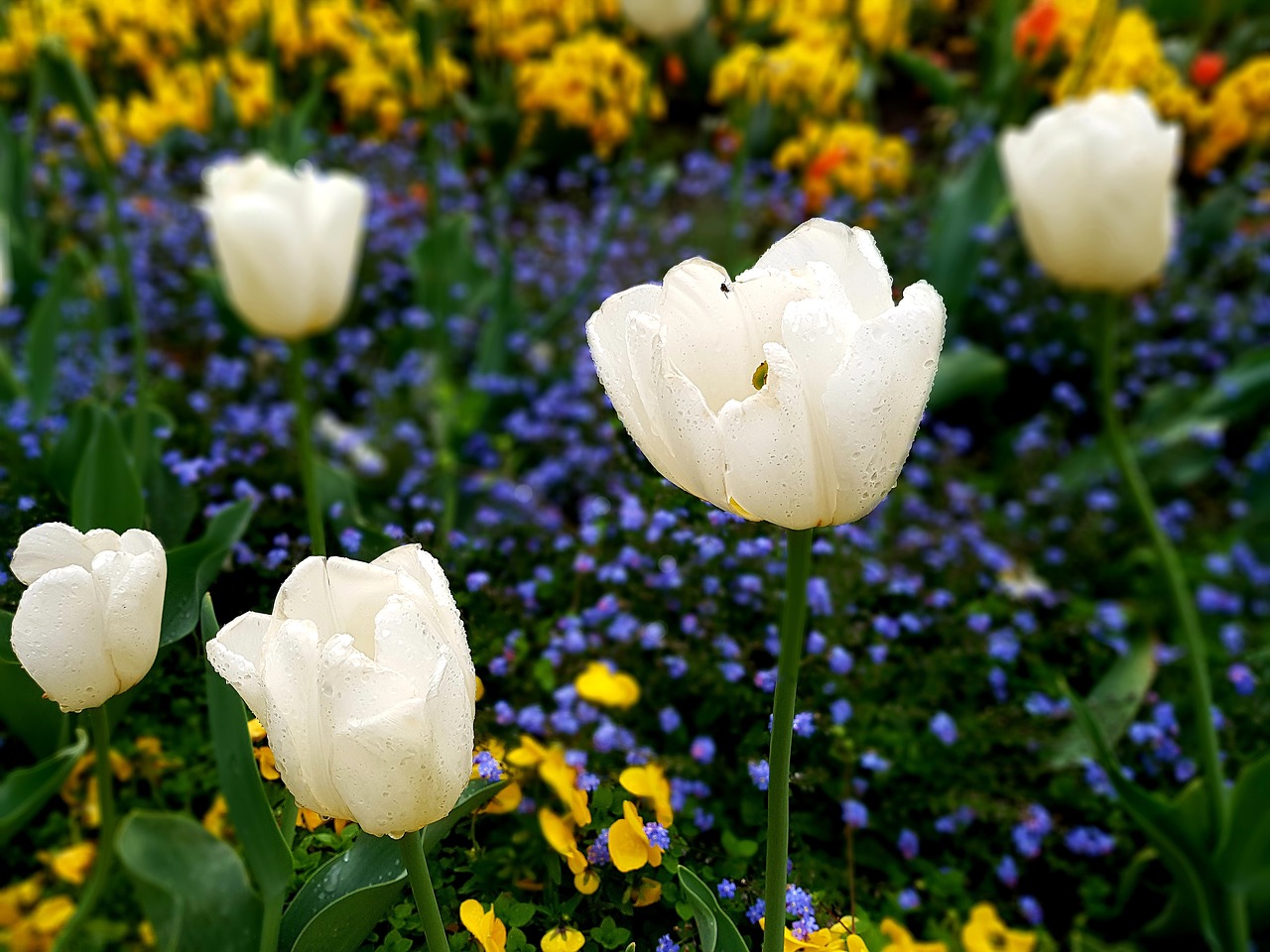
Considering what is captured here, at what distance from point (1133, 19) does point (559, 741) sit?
141 inches

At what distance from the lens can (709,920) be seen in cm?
74

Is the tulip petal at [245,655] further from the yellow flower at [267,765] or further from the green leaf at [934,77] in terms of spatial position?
the green leaf at [934,77]

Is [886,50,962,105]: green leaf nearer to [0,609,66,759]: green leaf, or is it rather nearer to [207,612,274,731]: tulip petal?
[0,609,66,759]: green leaf

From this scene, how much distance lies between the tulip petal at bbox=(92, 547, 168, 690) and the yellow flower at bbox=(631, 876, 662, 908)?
40 centimetres

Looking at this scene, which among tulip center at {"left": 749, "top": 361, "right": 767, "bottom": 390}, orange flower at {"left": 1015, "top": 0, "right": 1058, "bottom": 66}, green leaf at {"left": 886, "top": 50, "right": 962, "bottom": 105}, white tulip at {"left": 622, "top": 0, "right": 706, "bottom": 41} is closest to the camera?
tulip center at {"left": 749, "top": 361, "right": 767, "bottom": 390}

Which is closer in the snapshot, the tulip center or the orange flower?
the tulip center

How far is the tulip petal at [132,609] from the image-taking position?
73 cm

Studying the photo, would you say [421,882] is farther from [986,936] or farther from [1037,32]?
[1037,32]

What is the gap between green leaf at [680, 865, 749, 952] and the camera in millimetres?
741

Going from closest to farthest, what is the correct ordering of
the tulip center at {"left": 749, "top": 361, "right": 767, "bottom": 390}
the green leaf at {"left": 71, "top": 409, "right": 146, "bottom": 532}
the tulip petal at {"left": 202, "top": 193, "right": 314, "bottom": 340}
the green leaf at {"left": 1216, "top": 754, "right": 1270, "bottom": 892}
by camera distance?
the tulip center at {"left": 749, "top": 361, "right": 767, "bottom": 390} < the green leaf at {"left": 71, "top": 409, "right": 146, "bottom": 532} < the green leaf at {"left": 1216, "top": 754, "right": 1270, "bottom": 892} < the tulip petal at {"left": 202, "top": 193, "right": 314, "bottom": 340}

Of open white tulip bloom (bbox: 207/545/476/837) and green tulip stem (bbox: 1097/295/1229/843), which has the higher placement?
open white tulip bloom (bbox: 207/545/476/837)

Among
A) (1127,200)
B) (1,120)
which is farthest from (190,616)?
(1,120)

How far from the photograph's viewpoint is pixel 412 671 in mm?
625

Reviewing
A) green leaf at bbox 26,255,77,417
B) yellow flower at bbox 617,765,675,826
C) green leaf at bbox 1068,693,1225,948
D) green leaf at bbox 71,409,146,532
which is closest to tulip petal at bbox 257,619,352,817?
yellow flower at bbox 617,765,675,826
